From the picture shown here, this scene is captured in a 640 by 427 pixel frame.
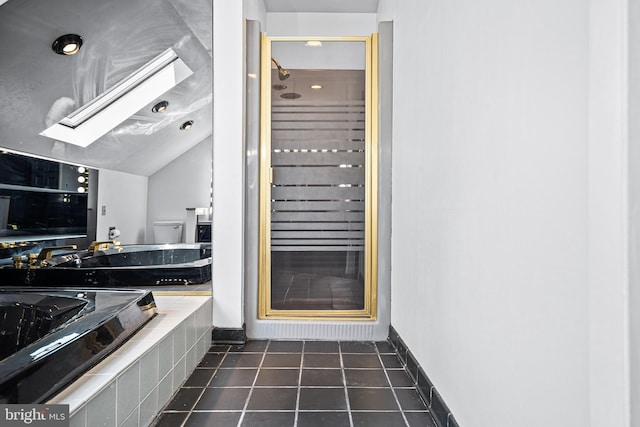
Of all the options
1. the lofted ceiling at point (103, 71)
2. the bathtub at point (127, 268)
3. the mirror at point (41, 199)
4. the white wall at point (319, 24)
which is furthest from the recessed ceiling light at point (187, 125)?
the white wall at point (319, 24)

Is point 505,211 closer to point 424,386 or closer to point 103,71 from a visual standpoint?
point 424,386

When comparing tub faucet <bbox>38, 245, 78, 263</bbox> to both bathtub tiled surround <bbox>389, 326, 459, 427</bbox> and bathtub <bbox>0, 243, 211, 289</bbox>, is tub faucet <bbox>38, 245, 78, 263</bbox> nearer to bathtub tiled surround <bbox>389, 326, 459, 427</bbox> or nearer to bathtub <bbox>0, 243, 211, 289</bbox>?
bathtub <bbox>0, 243, 211, 289</bbox>

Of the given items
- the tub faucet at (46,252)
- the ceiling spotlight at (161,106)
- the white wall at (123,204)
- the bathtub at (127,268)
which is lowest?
the bathtub at (127,268)

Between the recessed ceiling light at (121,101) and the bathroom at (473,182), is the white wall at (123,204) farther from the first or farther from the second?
the recessed ceiling light at (121,101)

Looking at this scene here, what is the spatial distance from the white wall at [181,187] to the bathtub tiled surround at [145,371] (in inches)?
18.8

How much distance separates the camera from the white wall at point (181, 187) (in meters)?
2.10

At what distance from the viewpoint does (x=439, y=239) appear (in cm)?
139

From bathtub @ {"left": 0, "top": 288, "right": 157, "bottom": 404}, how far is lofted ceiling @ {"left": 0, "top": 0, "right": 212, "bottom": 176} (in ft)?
2.34

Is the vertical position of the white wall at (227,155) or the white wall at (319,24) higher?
the white wall at (319,24)

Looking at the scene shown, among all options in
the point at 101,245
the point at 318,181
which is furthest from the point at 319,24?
the point at 101,245

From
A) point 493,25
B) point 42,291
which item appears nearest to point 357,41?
point 493,25

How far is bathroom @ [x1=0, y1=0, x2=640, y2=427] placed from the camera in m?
0.60

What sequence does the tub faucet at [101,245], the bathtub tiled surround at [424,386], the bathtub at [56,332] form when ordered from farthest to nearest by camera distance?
1. the tub faucet at [101,245]
2. the bathtub tiled surround at [424,386]
3. the bathtub at [56,332]

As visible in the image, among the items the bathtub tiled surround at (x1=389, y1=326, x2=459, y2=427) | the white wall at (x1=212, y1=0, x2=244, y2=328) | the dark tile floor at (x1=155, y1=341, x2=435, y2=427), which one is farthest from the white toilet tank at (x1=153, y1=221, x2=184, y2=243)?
the bathtub tiled surround at (x1=389, y1=326, x2=459, y2=427)
